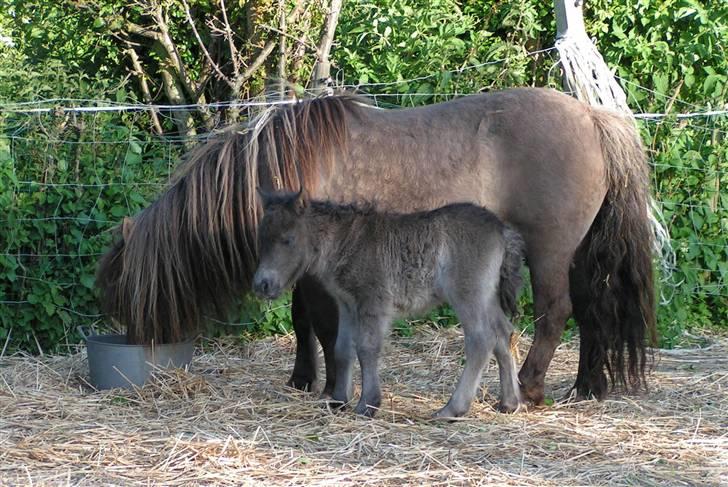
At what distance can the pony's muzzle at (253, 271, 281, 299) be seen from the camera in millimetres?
4543

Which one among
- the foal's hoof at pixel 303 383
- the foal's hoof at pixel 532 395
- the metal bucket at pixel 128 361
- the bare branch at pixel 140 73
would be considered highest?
the bare branch at pixel 140 73

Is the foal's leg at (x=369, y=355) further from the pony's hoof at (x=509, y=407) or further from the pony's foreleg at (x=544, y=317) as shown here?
the pony's foreleg at (x=544, y=317)

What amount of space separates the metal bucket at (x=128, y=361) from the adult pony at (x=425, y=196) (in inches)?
3.3

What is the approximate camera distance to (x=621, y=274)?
5438 millimetres

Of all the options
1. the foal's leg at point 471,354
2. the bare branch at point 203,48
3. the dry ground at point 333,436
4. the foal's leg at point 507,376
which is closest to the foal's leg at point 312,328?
the dry ground at point 333,436

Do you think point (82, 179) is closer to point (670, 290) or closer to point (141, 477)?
point (141, 477)

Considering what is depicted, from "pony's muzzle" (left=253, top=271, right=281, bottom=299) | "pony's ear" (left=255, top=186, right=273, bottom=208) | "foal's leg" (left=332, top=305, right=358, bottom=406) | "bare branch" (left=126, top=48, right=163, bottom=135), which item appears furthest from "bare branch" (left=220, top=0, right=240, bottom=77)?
"pony's muzzle" (left=253, top=271, right=281, bottom=299)

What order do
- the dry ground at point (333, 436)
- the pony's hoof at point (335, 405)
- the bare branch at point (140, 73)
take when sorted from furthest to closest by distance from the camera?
the bare branch at point (140, 73) → the pony's hoof at point (335, 405) → the dry ground at point (333, 436)

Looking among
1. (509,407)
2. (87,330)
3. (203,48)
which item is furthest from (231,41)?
(509,407)

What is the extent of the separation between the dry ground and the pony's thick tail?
0.67ft

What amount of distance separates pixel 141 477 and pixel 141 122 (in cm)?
492

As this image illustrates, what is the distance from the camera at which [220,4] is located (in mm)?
8086

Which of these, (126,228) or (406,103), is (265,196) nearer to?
(126,228)

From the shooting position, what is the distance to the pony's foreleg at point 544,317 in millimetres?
5211
